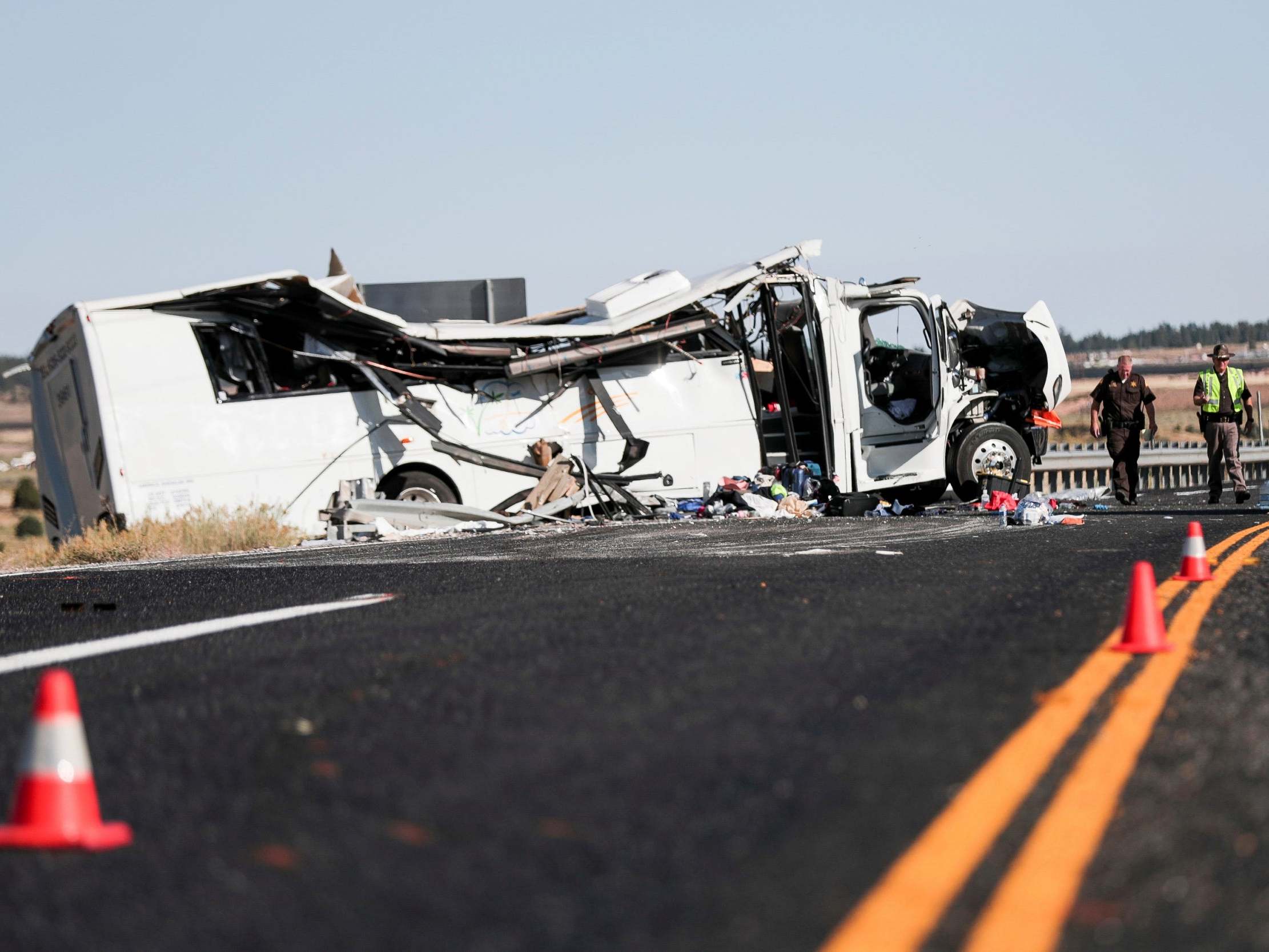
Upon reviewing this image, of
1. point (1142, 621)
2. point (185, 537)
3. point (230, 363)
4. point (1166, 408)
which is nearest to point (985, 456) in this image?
point (230, 363)

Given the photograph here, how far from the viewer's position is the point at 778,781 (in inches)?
163

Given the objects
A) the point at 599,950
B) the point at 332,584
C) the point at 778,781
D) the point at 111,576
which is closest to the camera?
the point at 599,950

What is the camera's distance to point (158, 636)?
7.56 m

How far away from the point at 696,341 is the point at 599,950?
52.5 ft

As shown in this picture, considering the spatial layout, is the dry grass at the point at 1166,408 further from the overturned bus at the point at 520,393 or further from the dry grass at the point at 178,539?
the dry grass at the point at 178,539

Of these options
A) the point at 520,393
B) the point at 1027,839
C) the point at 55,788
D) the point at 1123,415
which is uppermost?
the point at 520,393

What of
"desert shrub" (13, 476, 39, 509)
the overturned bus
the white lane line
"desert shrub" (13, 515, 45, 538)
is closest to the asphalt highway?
the white lane line

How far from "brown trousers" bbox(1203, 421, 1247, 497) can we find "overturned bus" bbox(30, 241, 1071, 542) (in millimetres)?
1887

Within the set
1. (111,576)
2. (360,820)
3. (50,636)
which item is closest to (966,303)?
(111,576)

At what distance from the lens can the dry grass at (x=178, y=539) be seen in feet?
48.7

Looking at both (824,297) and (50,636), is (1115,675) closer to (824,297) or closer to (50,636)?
(50,636)

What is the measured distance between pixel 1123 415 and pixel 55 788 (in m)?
17.3

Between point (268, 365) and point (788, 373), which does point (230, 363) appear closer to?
point (268, 365)

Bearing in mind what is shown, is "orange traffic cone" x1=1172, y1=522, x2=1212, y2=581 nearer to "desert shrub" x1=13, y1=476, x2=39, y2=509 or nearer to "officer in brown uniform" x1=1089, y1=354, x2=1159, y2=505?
"officer in brown uniform" x1=1089, y1=354, x2=1159, y2=505
